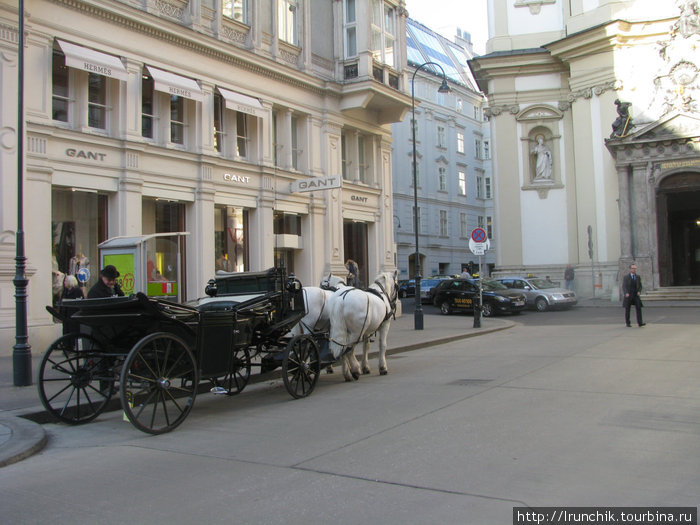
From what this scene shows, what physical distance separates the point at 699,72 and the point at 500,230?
13.2 meters

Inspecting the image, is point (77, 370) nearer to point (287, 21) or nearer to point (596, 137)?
point (287, 21)

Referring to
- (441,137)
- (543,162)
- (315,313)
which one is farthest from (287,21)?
(441,137)

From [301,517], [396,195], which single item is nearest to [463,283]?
[396,195]

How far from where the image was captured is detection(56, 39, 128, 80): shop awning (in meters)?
14.5

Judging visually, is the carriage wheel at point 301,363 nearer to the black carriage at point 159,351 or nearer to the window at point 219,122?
the black carriage at point 159,351

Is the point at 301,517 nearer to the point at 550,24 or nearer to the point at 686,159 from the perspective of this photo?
the point at 686,159

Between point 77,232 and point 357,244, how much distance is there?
1209 centimetres

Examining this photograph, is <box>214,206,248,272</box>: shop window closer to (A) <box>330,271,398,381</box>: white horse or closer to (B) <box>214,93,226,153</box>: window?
(B) <box>214,93,226,153</box>: window

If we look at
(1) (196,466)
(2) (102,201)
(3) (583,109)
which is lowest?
(1) (196,466)

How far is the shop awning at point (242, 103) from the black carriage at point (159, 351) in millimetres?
10873

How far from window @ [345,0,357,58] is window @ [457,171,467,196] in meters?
35.8

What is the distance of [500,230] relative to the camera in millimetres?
38656

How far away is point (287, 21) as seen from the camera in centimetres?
2177

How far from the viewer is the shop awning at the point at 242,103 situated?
1875cm
